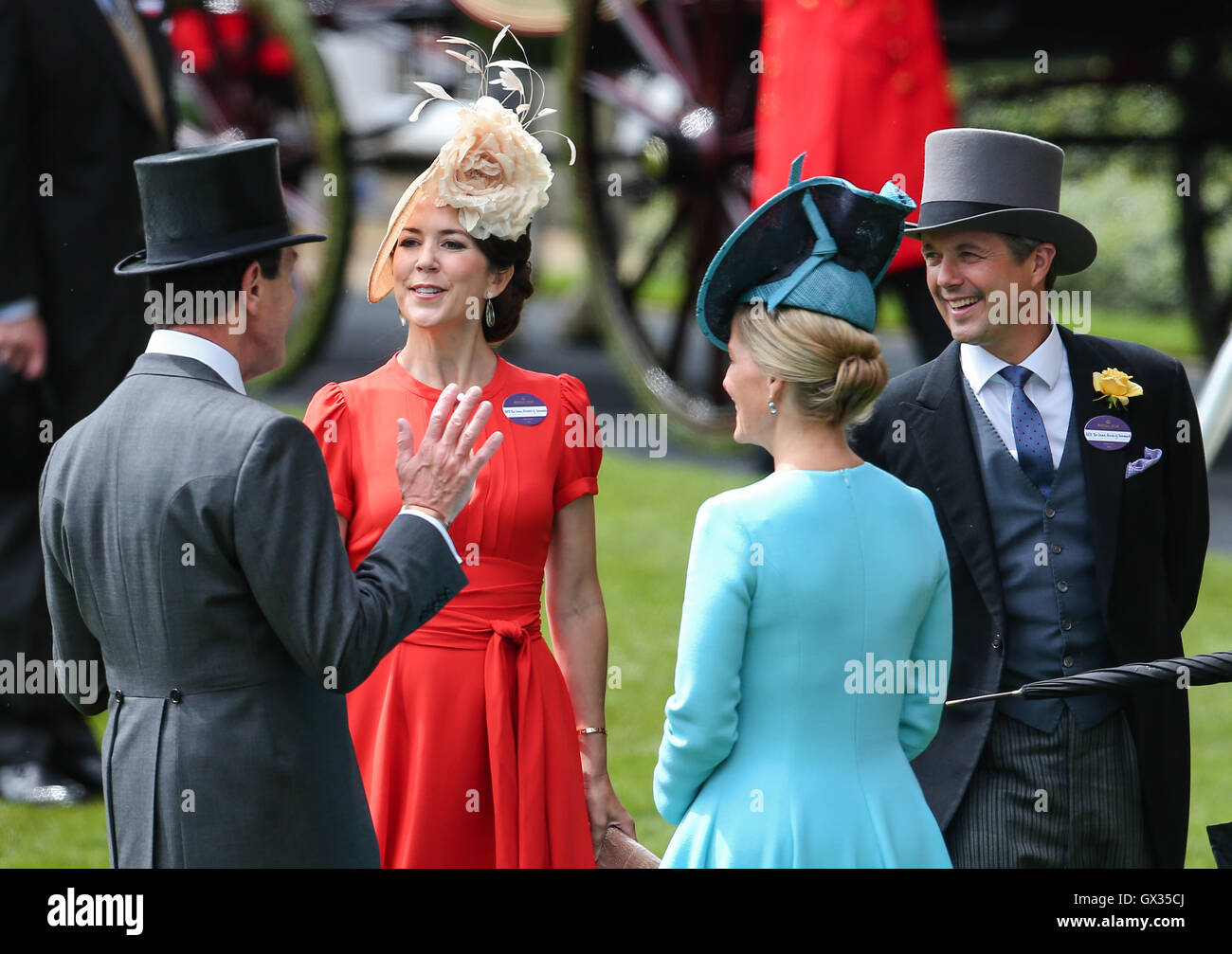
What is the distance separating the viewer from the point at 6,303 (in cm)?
384

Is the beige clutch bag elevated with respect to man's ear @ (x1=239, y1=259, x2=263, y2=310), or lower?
lower

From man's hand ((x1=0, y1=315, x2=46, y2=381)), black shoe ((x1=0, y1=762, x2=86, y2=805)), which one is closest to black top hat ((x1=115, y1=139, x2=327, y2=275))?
man's hand ((x1=0, y1=315, x2=46, y2=381))

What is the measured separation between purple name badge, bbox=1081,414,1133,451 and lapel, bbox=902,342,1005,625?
19 centimetres

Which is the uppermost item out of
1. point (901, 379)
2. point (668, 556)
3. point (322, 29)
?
point (322, 29)

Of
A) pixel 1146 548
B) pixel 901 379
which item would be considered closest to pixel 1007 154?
pixel 901 379

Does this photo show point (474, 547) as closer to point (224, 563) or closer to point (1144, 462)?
point (224, 563)

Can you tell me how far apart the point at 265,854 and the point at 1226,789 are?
286cm

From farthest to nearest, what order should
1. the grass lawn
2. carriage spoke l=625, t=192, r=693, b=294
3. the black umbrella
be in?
carriage spoke l=625, t=192, r=693, b=294 < the grass lawn < the black umbrella

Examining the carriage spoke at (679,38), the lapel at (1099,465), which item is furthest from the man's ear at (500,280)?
the carriage spoke at (679,38)

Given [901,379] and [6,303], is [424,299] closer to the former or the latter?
[901,379]

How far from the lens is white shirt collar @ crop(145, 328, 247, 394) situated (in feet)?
7.06

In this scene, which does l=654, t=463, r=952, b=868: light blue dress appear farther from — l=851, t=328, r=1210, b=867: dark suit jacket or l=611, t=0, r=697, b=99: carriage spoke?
l=611, t=0, r=697, b=99: carriage spoke

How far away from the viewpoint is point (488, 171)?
8.41 ft

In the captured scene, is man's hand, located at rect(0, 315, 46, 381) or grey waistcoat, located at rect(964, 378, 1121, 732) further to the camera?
man's hand, located at rect(0, 315, 46, 381)
